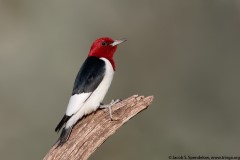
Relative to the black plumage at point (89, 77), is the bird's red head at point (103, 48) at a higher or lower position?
higher

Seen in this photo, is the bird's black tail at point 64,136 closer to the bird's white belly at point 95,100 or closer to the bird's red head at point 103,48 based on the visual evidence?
the bird's white belly at point 95,100

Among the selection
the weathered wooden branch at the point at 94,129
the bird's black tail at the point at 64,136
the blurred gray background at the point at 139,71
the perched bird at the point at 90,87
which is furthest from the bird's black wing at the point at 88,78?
the blurred gray background at the point at 139,71

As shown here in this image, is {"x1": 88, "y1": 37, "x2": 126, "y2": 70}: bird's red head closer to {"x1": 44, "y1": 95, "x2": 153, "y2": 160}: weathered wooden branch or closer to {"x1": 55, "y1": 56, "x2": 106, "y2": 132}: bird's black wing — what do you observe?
{"x1": 55, "y1": 56, "x2": 106, "y2": 132}: bird's black wing

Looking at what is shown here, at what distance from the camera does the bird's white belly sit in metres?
8.33

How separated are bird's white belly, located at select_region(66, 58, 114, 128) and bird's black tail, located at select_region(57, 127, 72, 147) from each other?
0.06 m

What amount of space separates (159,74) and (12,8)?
487 centimetres

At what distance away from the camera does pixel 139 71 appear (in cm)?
1525

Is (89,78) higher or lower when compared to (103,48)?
lower

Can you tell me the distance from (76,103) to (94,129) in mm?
462

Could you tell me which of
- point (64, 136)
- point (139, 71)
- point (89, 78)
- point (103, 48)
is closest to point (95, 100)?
point (89, 78)

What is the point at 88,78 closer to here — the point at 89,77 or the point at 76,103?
the point at 89,77

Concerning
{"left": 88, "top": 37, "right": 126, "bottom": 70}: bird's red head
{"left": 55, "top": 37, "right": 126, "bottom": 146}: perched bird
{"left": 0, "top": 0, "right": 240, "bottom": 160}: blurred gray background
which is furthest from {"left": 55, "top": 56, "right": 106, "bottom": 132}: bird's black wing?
{"left": 0, "top": 0, "right": 240, "bottom": 160}: blurred gray background

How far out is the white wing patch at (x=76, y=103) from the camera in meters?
8.28

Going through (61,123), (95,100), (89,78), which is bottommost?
(61,123)
